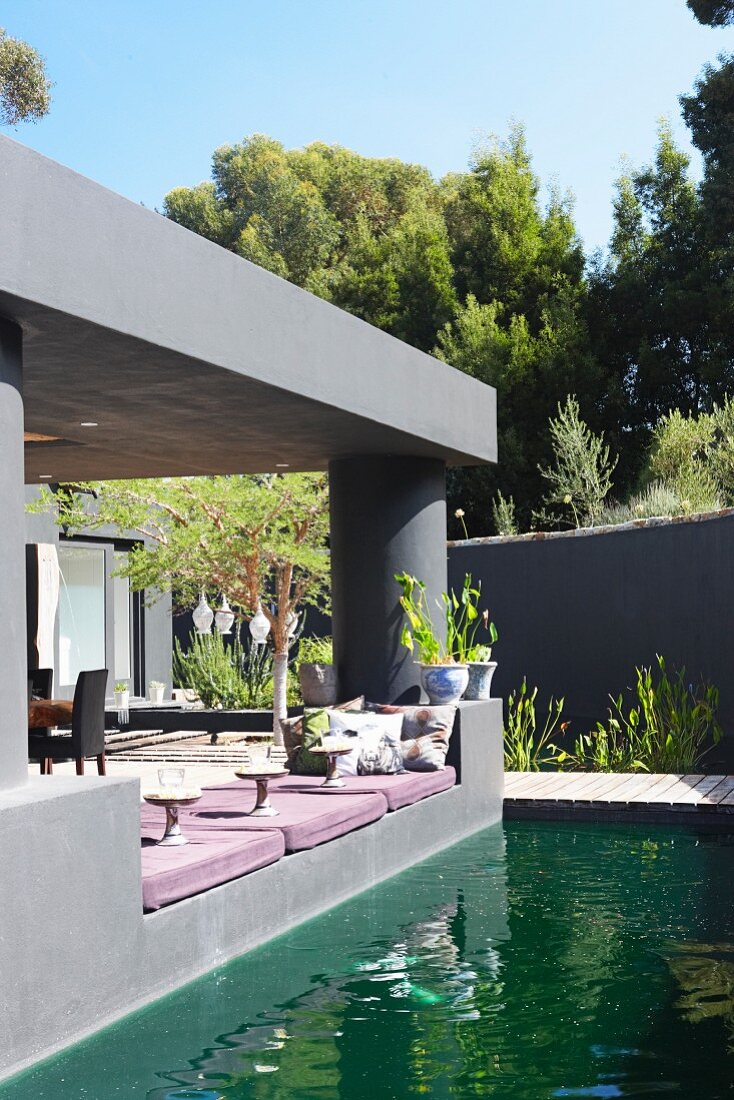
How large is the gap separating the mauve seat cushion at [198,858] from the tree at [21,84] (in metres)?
23.9

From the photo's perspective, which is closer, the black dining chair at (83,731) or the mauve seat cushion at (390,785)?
the mauve seat cushion at (390,785)

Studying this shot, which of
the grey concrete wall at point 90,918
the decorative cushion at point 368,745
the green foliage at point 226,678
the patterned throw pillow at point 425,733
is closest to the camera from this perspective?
the grey concrete wall at point 90,918

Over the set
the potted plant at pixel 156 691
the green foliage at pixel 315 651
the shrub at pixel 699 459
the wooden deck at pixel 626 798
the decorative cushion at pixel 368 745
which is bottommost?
the wooden deck at pixel 626 798

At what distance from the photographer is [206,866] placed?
5.62 m

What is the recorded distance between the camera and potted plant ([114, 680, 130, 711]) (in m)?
15.2

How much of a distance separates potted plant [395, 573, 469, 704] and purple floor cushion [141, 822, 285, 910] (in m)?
2.89

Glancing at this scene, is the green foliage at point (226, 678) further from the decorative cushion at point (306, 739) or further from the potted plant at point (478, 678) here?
the decorative cushion at point (306, 739)

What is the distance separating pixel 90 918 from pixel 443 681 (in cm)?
465

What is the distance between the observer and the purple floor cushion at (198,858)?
536 cm

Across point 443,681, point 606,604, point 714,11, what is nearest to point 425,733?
point 443,681

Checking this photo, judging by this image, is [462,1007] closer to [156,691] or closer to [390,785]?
[390,785]

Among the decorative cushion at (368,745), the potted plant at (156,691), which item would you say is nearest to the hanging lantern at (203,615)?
the potted plant at (156,691)

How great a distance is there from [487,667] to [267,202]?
935 inches

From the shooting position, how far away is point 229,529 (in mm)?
12328
